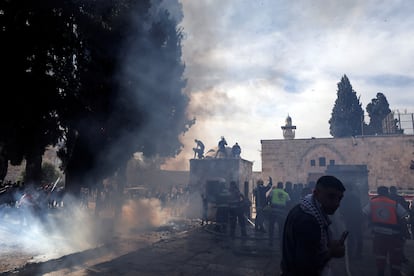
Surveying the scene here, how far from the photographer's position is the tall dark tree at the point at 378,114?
39.2 m

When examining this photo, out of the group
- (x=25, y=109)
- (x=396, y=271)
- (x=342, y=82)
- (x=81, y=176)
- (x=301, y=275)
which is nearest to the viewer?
(x=301, y=275)

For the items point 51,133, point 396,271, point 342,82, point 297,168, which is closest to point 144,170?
point 297,168

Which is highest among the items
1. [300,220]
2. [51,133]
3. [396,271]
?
[51,133]

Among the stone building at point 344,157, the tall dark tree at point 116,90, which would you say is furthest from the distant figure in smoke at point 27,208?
the stone building at point 344,157

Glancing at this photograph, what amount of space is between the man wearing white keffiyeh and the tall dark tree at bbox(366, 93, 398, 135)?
4262 centimetres

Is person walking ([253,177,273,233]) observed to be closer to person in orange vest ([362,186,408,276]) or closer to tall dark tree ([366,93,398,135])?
person in orange vest ([362,186,408,276])

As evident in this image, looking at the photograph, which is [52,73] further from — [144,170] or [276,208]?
[144,170]

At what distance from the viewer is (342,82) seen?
39938 millimetres

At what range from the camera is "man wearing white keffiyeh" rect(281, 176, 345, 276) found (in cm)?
220

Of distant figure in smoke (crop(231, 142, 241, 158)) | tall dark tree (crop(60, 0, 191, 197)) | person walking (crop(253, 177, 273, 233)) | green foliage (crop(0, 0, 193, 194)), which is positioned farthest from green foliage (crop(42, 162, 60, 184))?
person walking (crop(253, 177, 273, 233))

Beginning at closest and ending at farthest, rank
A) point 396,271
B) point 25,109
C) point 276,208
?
point 396,271
point 276,208
point 25,109

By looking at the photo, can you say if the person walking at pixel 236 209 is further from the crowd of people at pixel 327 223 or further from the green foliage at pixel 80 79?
the green foliage at pixel 80 79

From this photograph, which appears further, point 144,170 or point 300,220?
point 144,170

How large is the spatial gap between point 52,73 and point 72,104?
1.26 meters
